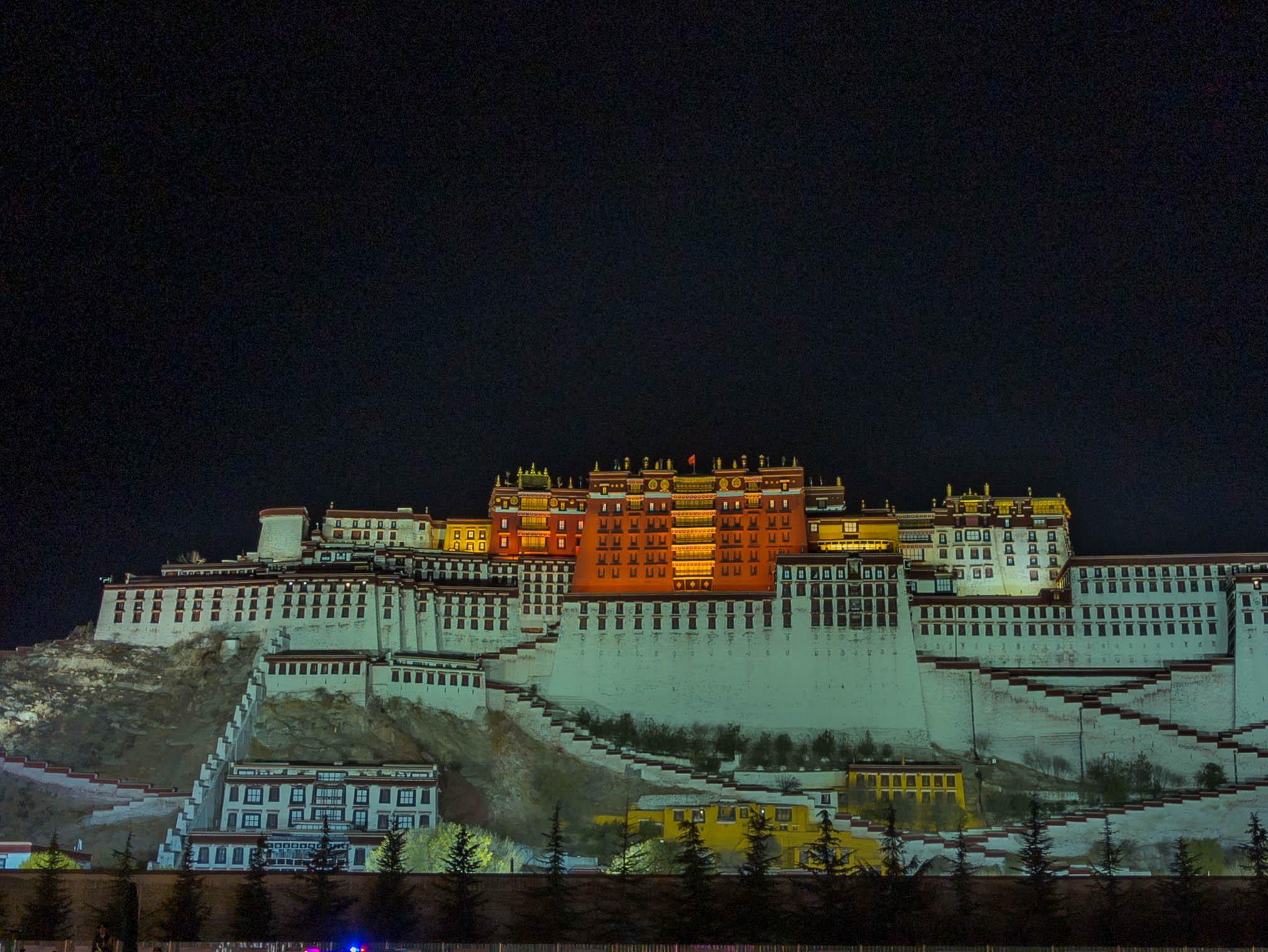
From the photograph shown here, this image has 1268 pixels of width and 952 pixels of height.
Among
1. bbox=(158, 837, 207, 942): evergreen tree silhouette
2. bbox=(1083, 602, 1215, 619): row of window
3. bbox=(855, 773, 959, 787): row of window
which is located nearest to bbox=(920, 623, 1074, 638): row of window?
bbox=(1083, 602, 1215, 619): row of window

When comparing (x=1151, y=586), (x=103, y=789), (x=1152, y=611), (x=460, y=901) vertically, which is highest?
(x=1151, y=586)

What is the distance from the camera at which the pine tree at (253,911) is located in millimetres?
57000

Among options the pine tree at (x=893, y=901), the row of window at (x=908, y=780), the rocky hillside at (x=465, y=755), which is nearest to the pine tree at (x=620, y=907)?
the pine tree at (x=893, y=901)

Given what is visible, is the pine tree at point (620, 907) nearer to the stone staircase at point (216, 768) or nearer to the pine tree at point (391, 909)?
the pine tree at point (391, 909)

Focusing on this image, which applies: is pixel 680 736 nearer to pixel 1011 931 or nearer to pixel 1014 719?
pixel 1014 719

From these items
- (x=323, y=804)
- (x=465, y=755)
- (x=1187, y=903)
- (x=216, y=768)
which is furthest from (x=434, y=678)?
(x=1187, y=903)

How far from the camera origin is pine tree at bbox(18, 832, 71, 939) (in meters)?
55.8

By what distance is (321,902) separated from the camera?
57.7 meters

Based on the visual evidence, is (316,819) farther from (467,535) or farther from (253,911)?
(467,535)

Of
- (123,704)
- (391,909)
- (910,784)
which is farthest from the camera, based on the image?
(123,704)

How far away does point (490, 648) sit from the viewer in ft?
305

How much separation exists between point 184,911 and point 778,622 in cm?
4123

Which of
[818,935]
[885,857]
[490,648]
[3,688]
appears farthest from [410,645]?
[818,935]

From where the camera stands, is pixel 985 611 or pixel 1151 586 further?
pixel 985 611
